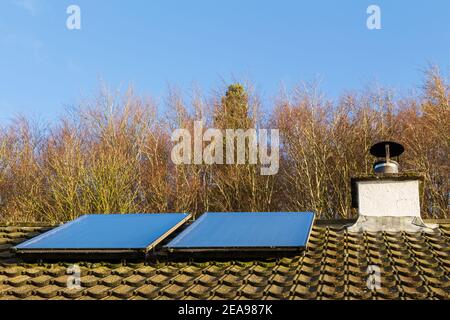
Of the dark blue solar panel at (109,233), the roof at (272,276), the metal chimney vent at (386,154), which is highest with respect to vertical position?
the metal chimney vent at (386,154)

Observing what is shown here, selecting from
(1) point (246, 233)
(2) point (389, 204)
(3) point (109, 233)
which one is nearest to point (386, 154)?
(2) point (389, 204)

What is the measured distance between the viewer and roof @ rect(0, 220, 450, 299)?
463 cm

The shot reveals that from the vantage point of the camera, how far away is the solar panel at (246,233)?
5559mm

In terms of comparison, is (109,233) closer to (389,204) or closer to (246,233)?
(246,233)

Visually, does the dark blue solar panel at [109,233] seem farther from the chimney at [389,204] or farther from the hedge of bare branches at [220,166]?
the hedge of bare branches at [220,166]

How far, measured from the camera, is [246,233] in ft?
19.8

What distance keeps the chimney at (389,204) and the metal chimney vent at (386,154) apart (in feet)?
0.73

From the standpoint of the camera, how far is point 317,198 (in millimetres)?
24875

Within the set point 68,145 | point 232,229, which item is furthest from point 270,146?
point 232,229

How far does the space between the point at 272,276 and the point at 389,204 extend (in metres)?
2.52

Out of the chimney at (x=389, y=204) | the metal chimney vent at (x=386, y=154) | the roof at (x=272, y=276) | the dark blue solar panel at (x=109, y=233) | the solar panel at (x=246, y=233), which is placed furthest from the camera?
the metal chimney vent at (x=386, y=154)

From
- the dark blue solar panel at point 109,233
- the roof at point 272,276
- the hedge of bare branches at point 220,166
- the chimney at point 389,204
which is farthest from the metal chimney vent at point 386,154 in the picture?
the hedge of bare branches at point 220,166
